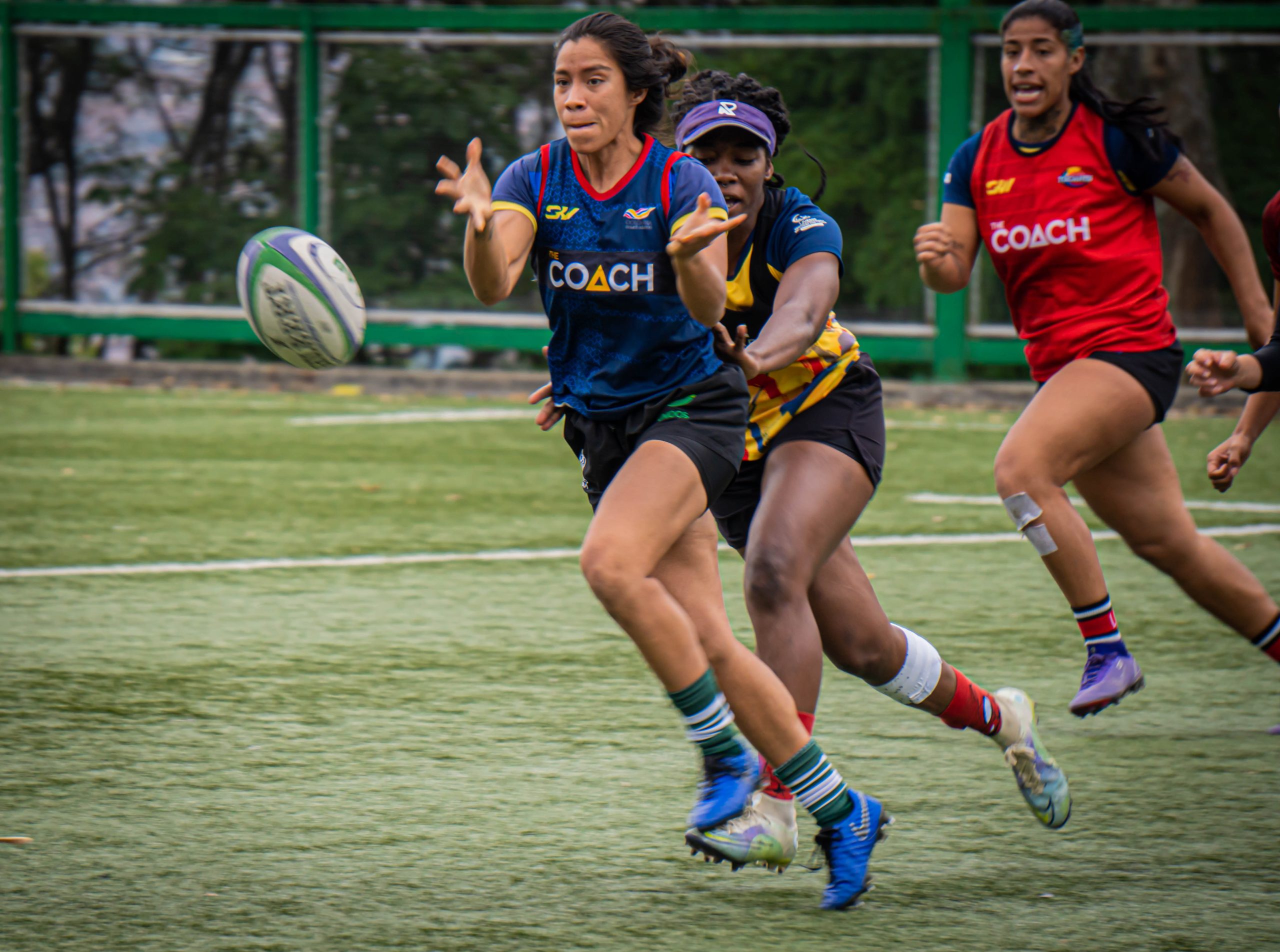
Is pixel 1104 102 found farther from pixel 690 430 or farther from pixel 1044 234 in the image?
pixel 690 430

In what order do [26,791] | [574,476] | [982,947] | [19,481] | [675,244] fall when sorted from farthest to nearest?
[574,476] → [19,481] → [26,791] → [675,244] → [982,947]

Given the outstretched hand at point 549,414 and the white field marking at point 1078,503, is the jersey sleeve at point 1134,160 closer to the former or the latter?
the outstretched hand at point 549,414

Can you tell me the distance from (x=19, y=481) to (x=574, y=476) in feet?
10.4

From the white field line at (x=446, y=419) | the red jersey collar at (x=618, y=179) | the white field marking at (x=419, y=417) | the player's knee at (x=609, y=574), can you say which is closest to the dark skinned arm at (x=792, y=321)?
the red jersey collar at (x=618, y=179)

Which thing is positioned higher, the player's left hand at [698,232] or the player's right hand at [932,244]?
the player's left hand at [698,232]

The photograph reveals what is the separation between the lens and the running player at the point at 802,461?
393 centimetres

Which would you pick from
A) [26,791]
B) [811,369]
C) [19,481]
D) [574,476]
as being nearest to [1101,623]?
[811,369]

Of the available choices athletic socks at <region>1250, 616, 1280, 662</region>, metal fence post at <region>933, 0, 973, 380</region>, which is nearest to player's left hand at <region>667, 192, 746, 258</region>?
athletic socks at <region>1250, 616, 1280, 662</region>

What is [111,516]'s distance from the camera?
8.28 m

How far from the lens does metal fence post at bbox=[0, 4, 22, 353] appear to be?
48.7 feet

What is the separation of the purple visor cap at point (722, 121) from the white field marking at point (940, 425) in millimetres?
7652

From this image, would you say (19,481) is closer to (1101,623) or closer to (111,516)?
(111,516)

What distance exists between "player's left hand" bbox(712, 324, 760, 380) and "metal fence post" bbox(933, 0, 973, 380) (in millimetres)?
9888

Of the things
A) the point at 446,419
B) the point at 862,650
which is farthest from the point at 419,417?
the point at 862,650
